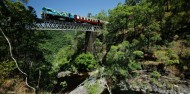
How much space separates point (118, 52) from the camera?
1736 centimetres

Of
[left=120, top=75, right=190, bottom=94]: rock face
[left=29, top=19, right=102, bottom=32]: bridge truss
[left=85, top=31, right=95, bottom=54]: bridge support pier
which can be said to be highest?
[left=29, top=19, right=102, bottom=32]: bridge truss

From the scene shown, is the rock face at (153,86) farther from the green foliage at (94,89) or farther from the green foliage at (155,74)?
the green foliage at (94,89)

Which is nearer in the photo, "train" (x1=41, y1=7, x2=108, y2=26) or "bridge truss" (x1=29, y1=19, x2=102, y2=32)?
"bridge truss" (x1=29, y1=19, x2=102, y2=32)

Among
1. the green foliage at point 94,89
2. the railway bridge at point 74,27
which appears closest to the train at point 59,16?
the railway bridge at point 74,27

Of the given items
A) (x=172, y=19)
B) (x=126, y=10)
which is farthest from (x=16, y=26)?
(x=172, y=19)

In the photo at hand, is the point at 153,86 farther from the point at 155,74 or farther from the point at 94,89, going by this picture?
the point at 94,89

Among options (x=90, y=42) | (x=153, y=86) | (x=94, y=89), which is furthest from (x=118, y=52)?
(x=90, y=42)

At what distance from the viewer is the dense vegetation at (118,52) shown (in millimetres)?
13727

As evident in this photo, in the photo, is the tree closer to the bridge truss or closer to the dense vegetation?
the dense vegetation

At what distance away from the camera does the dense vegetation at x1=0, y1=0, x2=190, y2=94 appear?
1373cm

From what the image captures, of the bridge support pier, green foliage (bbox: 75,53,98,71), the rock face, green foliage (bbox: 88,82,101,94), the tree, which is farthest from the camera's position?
the bridge support pier

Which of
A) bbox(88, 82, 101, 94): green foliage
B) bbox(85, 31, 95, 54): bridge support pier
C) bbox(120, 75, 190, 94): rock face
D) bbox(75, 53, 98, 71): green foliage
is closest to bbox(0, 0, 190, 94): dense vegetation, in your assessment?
bbox(75, 53, 98, 71): green foliage

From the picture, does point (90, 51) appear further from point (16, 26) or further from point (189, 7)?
point (16, 26)

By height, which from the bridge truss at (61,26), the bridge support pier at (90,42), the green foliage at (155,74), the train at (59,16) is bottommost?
the green foliage at (155,74)
